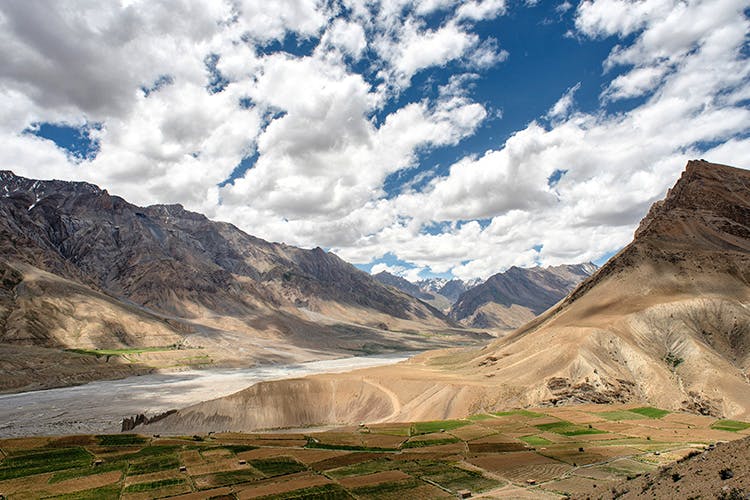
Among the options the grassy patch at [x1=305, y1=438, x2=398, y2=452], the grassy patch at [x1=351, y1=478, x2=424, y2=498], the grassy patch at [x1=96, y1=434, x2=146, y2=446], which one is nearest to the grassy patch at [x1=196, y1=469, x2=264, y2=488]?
the grassy patch at [x1=351, y1=478, x2=424, y2=498]

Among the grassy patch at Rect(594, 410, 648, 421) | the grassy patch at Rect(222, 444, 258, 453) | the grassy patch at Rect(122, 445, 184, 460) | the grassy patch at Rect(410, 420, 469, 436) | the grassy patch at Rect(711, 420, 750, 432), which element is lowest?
the grassy patch at Rect(711, 420, 750, 432)

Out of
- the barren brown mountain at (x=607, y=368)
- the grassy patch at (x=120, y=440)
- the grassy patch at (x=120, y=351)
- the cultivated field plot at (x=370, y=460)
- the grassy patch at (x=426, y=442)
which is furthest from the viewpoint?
the grassy patch at (x=120, y=351)

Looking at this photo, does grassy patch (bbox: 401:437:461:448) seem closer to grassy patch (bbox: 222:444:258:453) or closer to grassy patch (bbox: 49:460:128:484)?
grassy patch (bbox: 222:444:258:453)

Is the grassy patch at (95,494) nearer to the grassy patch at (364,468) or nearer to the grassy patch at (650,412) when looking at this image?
the grassy patch at (364,468)

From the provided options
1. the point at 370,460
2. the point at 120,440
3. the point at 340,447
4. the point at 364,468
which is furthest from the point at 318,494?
the point at 120,440

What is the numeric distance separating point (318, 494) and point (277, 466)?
1046 centimetres

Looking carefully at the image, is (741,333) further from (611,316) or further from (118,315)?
(118,315)

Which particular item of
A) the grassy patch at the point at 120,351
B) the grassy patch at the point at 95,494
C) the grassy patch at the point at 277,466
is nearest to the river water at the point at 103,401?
the grassy patch at the point at 120,351

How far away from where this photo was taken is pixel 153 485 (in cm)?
3784

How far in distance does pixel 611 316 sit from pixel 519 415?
4786 centimetres

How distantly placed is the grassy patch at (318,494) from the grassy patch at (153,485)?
10473mm

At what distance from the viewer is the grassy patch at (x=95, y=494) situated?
116 ft

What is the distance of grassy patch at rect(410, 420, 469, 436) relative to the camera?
6262 cm

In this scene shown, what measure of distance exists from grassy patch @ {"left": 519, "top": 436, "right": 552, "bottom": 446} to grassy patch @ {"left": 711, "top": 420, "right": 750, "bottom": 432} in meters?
26.0
